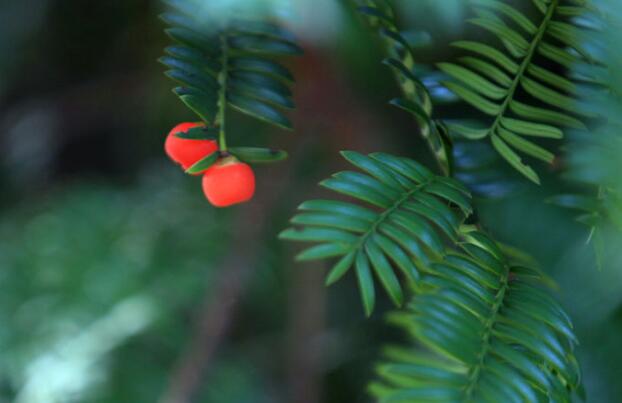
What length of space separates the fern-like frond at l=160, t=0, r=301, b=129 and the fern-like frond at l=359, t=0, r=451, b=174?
0.26 ft

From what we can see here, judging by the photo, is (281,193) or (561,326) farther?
(281,193)

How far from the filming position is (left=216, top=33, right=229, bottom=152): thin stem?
536 millimetres

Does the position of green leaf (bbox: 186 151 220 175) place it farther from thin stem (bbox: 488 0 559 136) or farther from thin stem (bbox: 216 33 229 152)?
thin stem (bbox: 488 0 559 136)

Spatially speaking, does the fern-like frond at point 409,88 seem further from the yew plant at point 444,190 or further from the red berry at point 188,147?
the red berry at point 188,147

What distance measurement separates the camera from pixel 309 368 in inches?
49.8

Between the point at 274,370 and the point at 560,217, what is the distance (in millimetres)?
801

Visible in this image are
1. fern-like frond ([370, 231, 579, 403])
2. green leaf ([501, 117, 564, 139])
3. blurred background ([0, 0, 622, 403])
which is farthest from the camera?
blurred background ([0, 0, 622, 403])

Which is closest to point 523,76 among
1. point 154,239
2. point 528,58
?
point 528,58

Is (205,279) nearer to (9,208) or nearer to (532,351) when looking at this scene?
(9,208)

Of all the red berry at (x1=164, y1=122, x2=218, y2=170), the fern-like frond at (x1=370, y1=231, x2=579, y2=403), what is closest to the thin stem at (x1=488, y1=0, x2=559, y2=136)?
the fern-like frond at (x1=370, y1=231, x2=579, y2=403)

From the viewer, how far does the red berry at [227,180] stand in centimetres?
53

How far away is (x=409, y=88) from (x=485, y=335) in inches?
9.1

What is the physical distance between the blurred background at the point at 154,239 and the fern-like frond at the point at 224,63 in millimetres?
284

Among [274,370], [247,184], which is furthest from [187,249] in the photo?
[247,184]
